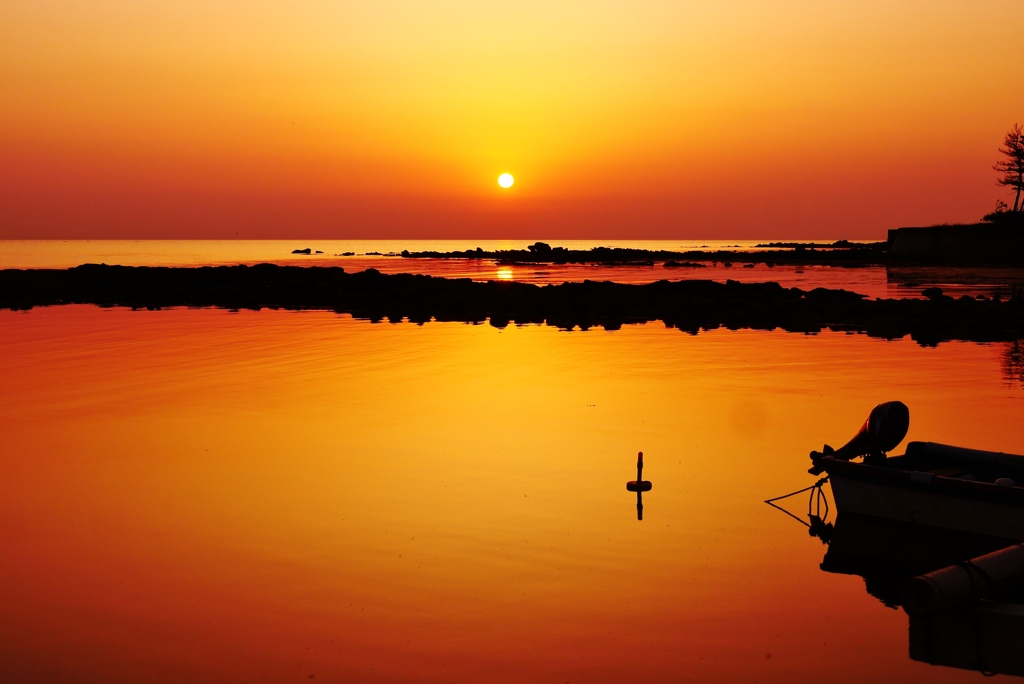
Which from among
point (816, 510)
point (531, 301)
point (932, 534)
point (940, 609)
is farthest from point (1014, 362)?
point (531, 301)

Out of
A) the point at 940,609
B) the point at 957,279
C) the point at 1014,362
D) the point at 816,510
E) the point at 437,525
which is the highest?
the point at 957,279

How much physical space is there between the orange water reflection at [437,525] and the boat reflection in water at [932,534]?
2.06 ft

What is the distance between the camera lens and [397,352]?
29.4m

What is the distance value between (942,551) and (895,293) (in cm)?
5081

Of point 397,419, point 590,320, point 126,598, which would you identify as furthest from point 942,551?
point 590,320

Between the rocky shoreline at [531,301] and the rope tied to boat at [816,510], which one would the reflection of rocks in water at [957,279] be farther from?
the rope tied to boat at [816,510]

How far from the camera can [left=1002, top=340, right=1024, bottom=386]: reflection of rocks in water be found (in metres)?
23.8

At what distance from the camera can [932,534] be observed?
1095 cm

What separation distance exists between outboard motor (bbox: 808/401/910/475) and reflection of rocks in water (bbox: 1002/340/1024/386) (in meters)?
12.9

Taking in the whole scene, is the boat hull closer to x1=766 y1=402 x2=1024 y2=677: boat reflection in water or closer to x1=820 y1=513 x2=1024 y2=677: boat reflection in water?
x1=766 y1=402 x2=1024 y2=677: boat reflection in water

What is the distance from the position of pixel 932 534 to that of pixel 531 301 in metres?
36.9

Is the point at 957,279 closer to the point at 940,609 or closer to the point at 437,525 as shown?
the point at 437,525

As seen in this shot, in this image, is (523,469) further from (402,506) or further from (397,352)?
(397,352)

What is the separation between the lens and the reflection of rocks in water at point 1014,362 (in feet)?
77.9
